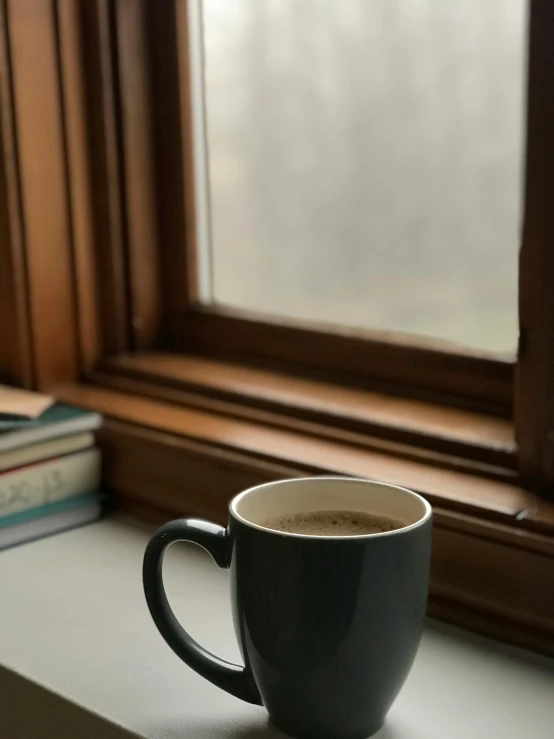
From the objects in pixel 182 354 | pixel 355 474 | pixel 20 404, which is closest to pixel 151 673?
pixel 355 474

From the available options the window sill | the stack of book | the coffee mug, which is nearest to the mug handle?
the coffee mug

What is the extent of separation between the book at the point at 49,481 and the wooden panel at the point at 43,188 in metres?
0.12

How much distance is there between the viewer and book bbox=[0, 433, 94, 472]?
0.82 metres

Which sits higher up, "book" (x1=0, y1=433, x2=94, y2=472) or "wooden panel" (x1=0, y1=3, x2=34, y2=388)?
"wooden panel" (x1=0, y1=3, x2=34, y2=388)

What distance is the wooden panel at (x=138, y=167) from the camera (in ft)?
3.11

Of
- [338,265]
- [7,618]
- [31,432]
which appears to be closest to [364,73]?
[338,265]

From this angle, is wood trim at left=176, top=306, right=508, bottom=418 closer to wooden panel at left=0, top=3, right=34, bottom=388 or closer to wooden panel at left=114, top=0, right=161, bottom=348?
wooden panel at left=114, top=0, right=161, bottom=348

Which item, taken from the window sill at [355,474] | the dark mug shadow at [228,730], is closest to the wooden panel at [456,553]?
the window sill at [355,474]

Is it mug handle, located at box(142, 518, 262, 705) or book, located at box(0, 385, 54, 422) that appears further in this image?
book, located at box(0, 385, 54, 422)

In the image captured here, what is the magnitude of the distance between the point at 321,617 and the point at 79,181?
568mm

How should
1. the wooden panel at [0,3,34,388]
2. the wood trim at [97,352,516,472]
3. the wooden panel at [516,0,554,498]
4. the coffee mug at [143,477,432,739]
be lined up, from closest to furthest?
1. the coffee mug at [143,477,432,739]
2. the wooden panel at [516,0,554,498]
3. the wood trim at [97,352,516,472]
4. the wooden panel at [0,3,34,388]

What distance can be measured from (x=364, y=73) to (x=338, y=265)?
0.56 feet

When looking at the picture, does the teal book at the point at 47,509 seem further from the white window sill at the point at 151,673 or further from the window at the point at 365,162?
the window at the point at 365,162

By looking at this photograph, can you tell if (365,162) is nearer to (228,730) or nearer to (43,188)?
(43,188)
